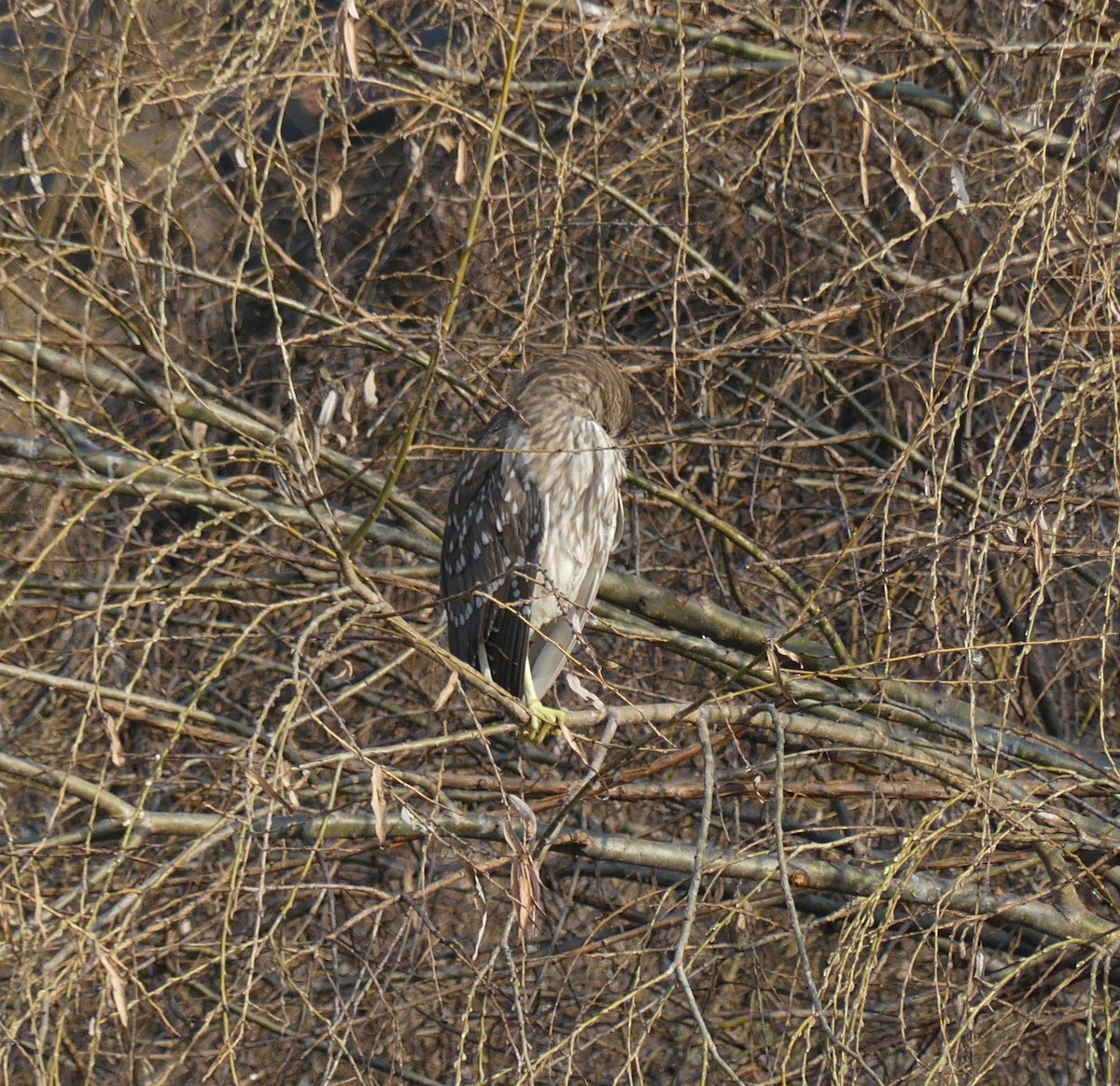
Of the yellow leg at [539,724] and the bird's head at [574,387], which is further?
the bird's head at [574,387]

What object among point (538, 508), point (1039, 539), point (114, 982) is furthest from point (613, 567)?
point (114, 982)

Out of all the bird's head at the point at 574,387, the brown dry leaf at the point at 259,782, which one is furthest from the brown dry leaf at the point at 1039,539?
the bird's head at the point at 574,387

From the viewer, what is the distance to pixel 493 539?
4.71 metres

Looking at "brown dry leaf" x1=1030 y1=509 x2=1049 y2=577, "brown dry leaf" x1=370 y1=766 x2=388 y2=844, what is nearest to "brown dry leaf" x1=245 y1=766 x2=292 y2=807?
"brown dry leaf" x1=370 y1=766 x2=388 y2=844

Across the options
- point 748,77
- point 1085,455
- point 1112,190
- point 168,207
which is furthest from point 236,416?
point 1112,190

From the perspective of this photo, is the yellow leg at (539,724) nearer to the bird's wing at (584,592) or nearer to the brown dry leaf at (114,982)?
the bird's wing at (584,592)

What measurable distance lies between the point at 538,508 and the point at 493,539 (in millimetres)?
171

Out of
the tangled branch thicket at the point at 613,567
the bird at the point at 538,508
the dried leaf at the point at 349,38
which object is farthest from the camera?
the bird at the point at 538,508

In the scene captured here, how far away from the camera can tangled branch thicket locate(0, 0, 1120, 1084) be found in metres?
2.59

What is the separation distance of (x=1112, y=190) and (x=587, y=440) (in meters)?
2.14

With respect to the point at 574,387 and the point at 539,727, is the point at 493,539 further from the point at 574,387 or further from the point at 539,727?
the point at 539,727

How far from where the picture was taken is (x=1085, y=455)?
14.5ft

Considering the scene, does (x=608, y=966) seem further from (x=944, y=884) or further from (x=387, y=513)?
(x=944, y=884)

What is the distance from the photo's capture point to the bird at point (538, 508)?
14.9 ft
